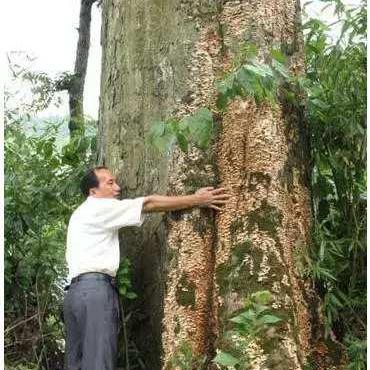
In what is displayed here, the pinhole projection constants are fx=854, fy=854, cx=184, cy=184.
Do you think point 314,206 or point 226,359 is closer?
point 226,359

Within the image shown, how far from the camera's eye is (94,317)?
429 cm

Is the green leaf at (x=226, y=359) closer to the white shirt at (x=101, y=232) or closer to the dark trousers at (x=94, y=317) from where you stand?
the dark trousers at (x=94, y=317)

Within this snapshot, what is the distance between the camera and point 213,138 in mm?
4258

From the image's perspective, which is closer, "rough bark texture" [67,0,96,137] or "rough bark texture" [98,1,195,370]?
"rough bark texture" [98,1,195,370]

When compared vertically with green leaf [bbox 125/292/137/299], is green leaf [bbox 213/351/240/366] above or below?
below

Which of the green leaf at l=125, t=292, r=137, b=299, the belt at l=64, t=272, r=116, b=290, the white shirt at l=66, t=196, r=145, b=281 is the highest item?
the white shirt at l=66, t=196, r=145, b=281

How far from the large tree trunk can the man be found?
0.16 m

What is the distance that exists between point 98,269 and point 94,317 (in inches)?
9.5

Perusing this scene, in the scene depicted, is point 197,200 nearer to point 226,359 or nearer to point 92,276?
point 92,276

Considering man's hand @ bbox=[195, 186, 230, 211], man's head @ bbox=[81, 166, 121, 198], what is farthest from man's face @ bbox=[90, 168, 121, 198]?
man's hand @ bbox=[195, 186, 230, 211]

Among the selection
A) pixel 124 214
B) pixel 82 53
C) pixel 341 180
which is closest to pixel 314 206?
pixel 341 180

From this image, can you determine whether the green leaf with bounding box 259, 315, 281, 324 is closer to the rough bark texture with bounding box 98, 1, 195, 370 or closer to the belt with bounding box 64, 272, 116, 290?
the rough bark texture with bounding box 98, 1, 195, 370

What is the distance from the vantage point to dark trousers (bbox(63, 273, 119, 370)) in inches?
168

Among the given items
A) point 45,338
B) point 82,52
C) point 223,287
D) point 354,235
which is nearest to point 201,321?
point 223,287
